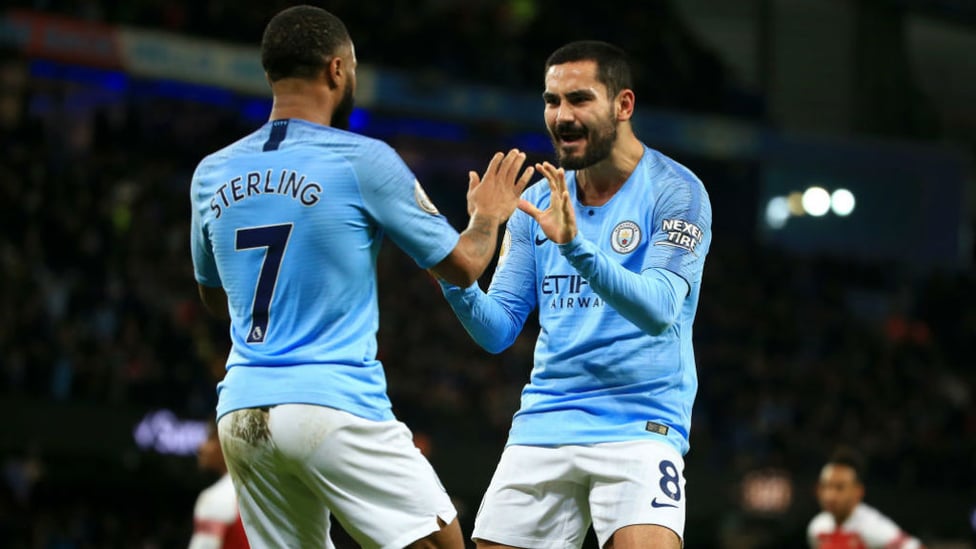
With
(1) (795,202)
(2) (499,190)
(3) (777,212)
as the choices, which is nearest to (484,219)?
(2) (499,190)

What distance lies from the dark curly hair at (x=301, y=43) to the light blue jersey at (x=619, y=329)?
1.09 metres

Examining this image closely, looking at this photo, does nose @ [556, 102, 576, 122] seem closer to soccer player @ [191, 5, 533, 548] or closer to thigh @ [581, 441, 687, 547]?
soccer player @ [191, 5, 533, 548]

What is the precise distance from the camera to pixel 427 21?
82.7 ft

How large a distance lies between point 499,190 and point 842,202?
28.0 metres

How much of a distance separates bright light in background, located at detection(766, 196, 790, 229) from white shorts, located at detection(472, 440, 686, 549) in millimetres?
25811

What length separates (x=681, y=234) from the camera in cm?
486

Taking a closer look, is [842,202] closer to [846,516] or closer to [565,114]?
[846,516]

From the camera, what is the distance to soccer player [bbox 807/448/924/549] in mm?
8867

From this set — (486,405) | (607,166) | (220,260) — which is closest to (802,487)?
(486,405)

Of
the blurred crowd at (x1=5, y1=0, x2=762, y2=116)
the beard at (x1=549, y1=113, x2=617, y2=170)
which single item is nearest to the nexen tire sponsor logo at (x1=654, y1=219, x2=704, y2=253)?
the beard at (x1=549, y1=113, x2=617, y2=170)

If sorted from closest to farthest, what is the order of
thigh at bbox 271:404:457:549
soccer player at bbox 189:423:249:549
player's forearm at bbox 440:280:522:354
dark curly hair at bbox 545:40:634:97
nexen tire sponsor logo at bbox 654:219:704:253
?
1. thigh at bbox 271:404:457:549
2. nexen tire sponsor logo at bbox 654:219:704:253
3. player's forearm at bbox 440:280:522:354
4. dark curly hair at bbox 545:40:634:97
5. soccer player at bbox 189:423:249:549

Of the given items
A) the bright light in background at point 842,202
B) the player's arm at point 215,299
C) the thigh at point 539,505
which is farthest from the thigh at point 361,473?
the bright light in background at point 842,202

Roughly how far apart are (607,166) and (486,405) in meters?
13.7

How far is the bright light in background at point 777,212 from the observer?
3002cm
